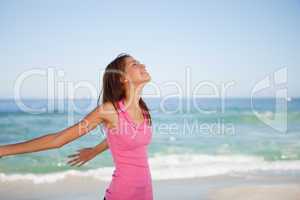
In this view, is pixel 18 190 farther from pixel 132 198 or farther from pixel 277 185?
pixel 132 198

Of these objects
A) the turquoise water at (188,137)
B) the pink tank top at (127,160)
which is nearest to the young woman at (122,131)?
the pink tank top at (127,160)

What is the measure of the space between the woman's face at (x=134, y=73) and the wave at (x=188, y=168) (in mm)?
2576

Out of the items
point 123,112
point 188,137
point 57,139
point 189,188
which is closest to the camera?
point 57,139

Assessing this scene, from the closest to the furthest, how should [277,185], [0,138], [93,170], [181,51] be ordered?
[277,185] < [93,170] < [181,51] < [0,138]

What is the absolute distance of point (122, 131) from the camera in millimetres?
1451

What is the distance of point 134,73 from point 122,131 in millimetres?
224

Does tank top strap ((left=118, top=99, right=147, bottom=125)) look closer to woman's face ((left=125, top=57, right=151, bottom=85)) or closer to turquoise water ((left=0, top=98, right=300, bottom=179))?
woman's face ((left=125, top=57, right=151, bottom=85))

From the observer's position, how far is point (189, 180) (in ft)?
12.6

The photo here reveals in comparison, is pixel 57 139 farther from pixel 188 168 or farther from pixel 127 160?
pixel 188 168

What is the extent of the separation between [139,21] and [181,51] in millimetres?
712

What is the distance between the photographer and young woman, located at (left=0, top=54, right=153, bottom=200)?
1.42 meters

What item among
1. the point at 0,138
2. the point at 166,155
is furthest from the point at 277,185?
the point at 0,138

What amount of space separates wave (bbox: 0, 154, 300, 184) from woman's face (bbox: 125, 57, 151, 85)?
8.45 ft

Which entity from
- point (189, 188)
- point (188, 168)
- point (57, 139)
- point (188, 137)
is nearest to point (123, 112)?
point (57, 139)
